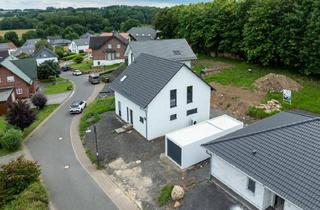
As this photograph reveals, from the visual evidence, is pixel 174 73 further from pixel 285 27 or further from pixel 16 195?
pixel 285 27

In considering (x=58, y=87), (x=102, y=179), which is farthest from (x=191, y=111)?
(x=58, y=87)

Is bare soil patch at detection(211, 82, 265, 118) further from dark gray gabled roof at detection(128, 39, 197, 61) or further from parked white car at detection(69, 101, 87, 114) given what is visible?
parked white car at detection(69, 101, 87, 114)

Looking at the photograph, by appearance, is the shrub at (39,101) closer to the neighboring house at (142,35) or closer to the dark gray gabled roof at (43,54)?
the neighboring house at (142,35)

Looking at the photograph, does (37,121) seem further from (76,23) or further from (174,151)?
(76,23)

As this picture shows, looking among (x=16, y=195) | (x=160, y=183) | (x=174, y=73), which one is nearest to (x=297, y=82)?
(x=174, y=73)

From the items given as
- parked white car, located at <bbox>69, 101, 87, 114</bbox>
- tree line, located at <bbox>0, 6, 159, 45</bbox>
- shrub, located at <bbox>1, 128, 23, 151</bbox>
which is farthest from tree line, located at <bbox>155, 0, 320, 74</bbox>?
tree line, located at <bbox>0, 6, 159, 45</bbox>

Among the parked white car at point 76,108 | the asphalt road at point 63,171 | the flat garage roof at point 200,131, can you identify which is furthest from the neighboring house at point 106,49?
the flat garage roof at point 200,131
